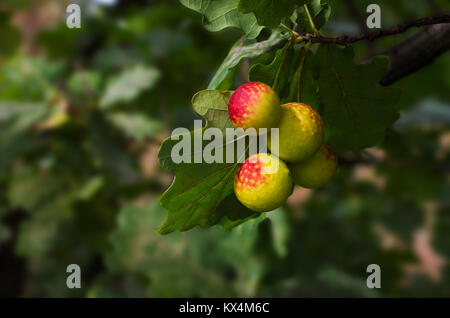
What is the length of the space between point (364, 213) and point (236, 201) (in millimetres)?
2194

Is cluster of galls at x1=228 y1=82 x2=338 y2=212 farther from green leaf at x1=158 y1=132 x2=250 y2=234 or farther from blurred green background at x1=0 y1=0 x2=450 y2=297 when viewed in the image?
blurred green background at x1=0 y1=0 x2=450 y2=297

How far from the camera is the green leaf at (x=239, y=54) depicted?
29.0 inches

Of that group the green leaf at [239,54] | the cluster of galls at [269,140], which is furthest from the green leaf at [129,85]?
the cluster of galls at [269,140]

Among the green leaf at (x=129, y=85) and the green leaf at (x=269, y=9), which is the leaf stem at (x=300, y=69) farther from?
the green leaf at (x=129, y=85)

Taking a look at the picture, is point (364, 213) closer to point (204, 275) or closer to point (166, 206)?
point (204, 275)

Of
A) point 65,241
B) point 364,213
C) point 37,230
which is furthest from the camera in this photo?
point 364,213

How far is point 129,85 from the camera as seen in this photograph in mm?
1701

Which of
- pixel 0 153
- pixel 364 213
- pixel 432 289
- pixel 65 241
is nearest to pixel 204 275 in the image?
pixel 65 241

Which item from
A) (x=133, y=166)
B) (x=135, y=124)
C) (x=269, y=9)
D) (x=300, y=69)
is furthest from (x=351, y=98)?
(x=133, y=166)

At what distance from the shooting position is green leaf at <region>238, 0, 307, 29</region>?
69cm

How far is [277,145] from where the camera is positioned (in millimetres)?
678

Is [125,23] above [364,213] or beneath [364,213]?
above

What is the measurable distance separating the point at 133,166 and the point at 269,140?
147 cm

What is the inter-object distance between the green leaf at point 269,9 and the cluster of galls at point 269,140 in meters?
0.11
